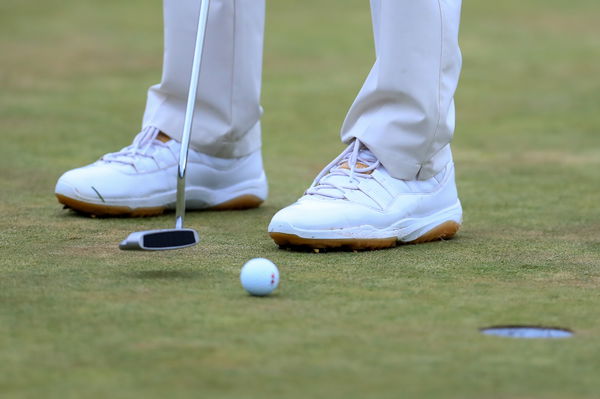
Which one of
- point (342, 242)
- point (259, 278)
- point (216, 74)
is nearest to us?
point (259, 278)

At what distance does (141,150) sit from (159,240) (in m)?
0.88

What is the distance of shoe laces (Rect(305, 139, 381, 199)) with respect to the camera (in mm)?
2453

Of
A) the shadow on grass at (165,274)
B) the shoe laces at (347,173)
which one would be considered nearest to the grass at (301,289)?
the shadow on grass at (165,274)

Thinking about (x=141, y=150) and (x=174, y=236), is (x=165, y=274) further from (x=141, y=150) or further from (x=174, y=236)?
(x=141, y=150)

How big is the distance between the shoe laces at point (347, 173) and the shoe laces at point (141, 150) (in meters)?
0.58

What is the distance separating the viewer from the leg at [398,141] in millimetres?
2395

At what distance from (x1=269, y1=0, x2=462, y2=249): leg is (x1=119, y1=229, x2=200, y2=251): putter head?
25cm

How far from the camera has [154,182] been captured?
2.86 meters

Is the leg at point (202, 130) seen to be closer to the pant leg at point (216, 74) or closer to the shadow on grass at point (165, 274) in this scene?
the pant leg at point (216, 74)

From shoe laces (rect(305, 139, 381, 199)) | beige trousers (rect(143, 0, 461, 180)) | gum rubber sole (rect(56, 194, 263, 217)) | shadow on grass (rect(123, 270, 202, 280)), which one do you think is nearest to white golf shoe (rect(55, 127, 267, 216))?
gum rubber sole (rect(56, 194, 263, 217))


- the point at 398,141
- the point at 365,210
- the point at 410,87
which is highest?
the point at 410,87

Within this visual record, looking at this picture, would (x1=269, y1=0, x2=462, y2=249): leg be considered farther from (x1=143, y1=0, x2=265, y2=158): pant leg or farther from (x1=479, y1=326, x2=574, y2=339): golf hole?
(x1=479, y1=326, x2=574, y2=339): golf hole

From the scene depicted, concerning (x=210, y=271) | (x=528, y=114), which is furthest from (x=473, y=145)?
(x=210, y=271)

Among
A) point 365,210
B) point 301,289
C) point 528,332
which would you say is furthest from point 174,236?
point 528,332
